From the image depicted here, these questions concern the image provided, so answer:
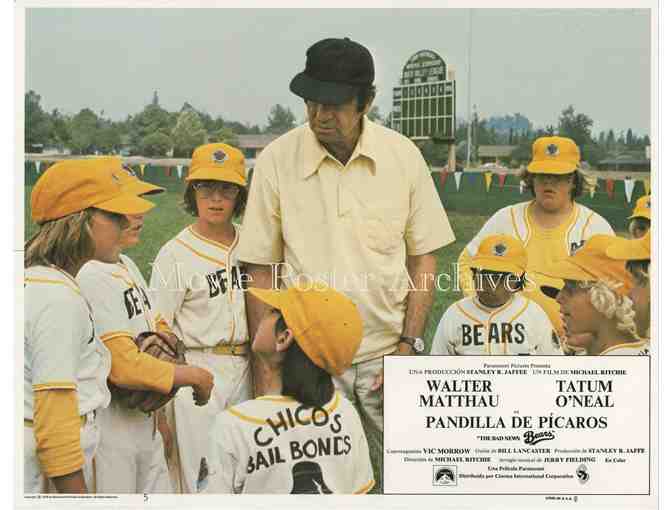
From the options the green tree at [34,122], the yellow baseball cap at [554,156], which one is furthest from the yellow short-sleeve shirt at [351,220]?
the green tree at [34,122]

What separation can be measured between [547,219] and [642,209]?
480 millimetres

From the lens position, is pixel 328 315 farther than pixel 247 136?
No

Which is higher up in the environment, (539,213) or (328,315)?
(539,213)

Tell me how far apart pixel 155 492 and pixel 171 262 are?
1.13 metres

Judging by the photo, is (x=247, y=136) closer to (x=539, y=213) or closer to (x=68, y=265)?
(x=68, y=265)

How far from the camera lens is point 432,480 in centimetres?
430

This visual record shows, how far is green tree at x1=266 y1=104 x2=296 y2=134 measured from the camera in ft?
13.9

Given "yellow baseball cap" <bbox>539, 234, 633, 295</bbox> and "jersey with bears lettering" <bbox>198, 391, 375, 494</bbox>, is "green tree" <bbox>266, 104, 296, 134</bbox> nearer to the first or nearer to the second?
"jersey with bears lettering" <bbox>198, 391, 375, 494</bbox>

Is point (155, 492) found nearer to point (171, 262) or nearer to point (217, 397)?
point (217, 397)

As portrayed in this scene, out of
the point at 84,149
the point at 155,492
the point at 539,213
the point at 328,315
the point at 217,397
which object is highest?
the point at 84,149

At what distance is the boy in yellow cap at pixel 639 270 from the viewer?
4281mm

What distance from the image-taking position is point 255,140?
13.9ft

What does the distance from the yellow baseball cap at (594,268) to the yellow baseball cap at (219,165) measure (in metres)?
1.59

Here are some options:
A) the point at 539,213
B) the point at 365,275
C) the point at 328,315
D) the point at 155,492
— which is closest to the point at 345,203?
the point at 365,275
